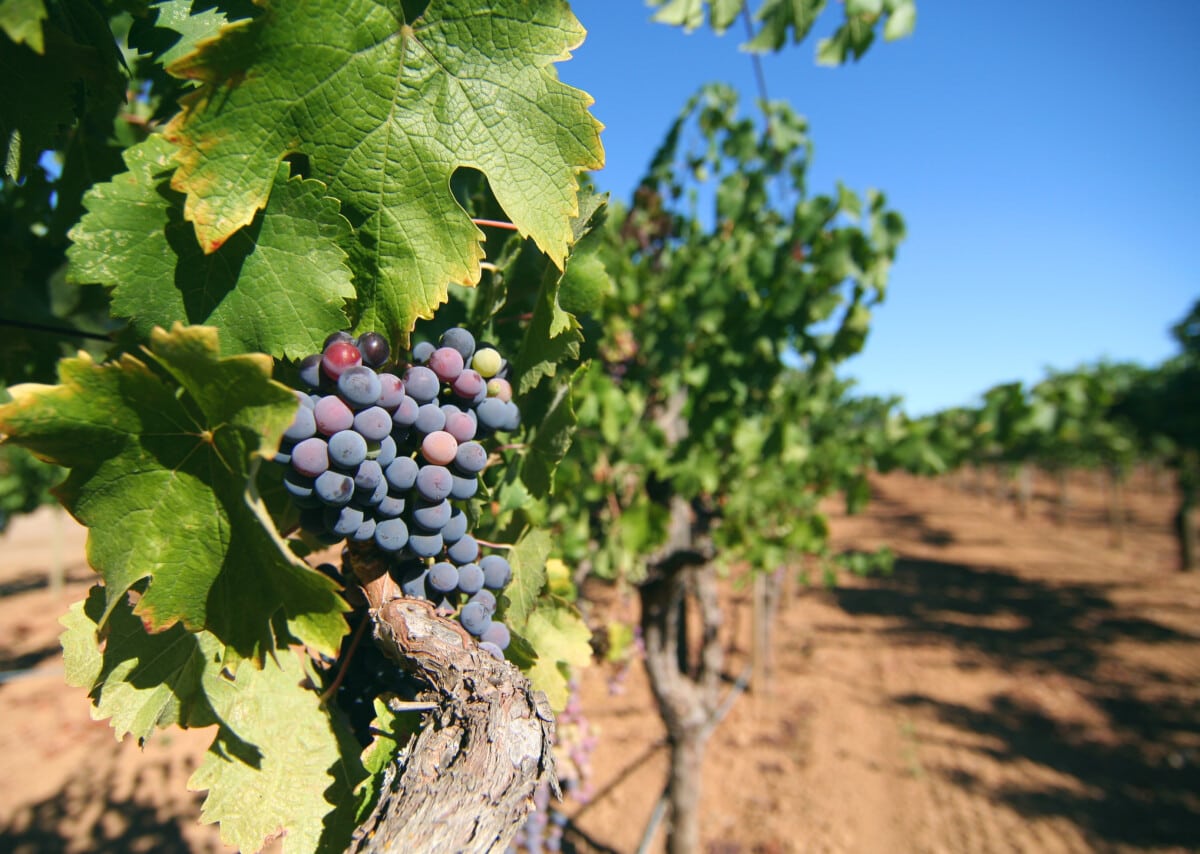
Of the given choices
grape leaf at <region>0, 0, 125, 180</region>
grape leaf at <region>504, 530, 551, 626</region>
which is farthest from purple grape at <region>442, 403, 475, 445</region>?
grape leaf at <region>0, 0, 125, 180</region>

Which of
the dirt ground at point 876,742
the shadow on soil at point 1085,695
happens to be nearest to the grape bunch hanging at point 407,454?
the dirt ground at point 876,742

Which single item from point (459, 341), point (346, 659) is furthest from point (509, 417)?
point (346, 659)

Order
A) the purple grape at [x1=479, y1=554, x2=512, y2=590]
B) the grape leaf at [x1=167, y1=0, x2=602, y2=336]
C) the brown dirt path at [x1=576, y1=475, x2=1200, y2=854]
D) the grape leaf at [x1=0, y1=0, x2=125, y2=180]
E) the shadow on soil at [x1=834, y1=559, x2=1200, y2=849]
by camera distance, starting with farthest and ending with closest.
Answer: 1. the shadow on soil at [x1=834, y1=559, x2=1200, y2=849]
2. the brown dirt path at [x1=576, y1=475, x2=1200, y2=854]
3. the purple grape at [x1=479, y1=554, x2=512, y2=590]
4. the grape leaf at [x1=0, y1=0, x2=125, y2=180]
5. the grape leaf at [x1=167, y1=0, x2=602, y2=336]

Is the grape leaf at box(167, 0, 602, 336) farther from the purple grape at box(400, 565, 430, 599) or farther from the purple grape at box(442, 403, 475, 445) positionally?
the purple grape at box(400, 565, 430, 599)

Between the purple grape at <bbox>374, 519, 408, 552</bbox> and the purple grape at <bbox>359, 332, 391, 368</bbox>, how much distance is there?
22 centimetres

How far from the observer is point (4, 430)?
0.65 meters

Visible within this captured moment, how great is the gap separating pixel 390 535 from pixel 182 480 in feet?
0.83

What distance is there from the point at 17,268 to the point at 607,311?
2.42 metres

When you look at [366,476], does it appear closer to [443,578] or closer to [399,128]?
[443,578]

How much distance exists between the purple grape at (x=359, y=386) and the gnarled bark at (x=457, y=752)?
0.92 feet

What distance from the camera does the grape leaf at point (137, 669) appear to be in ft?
2.96

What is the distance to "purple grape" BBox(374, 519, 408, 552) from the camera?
88 cm

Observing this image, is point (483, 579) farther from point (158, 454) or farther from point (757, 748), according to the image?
point (757, 748)

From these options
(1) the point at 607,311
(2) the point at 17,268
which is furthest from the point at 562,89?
(1) the point at 607,311
